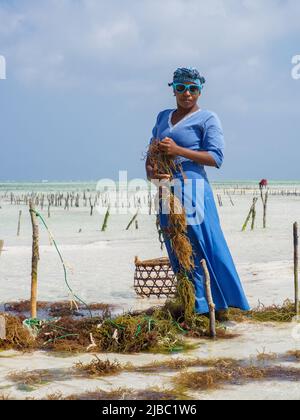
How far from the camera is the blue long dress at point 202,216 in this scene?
4.67 metres

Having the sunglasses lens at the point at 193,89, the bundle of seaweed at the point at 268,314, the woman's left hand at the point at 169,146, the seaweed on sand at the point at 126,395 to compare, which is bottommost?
the seaweed on sand at the point at 126,395

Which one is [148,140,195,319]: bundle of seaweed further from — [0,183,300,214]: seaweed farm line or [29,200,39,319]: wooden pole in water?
[0,183,300,214]: seaweed farm line

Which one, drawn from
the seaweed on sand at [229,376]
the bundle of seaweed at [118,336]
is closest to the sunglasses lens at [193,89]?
the bundle of seaweed at [118,336]

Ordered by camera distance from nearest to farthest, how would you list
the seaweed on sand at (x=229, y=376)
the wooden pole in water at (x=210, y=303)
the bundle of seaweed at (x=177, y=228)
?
the seaweed on sand at (x=229, y=376) < the wooden pole in water at (x=210, y=303) < the bundle of seaweed at (x=177, y=228)

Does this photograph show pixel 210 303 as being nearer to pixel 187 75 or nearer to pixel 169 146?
pixel 169 146

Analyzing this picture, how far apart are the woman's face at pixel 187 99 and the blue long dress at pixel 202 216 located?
9 centimetres

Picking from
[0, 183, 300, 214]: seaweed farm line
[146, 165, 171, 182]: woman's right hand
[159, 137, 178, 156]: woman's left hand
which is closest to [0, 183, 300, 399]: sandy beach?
[146, 165, 171, 182]: woman's right hand

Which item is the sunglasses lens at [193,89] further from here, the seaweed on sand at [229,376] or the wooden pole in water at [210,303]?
the seaweed on sand at [229,376]

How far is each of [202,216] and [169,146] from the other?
67 centimetres

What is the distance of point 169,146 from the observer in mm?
4516

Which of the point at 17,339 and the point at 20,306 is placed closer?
the point at 17,339

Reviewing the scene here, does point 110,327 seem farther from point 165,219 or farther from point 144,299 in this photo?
point 144,299

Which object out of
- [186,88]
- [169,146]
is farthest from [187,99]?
[169,146]

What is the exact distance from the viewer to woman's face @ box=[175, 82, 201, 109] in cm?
469
